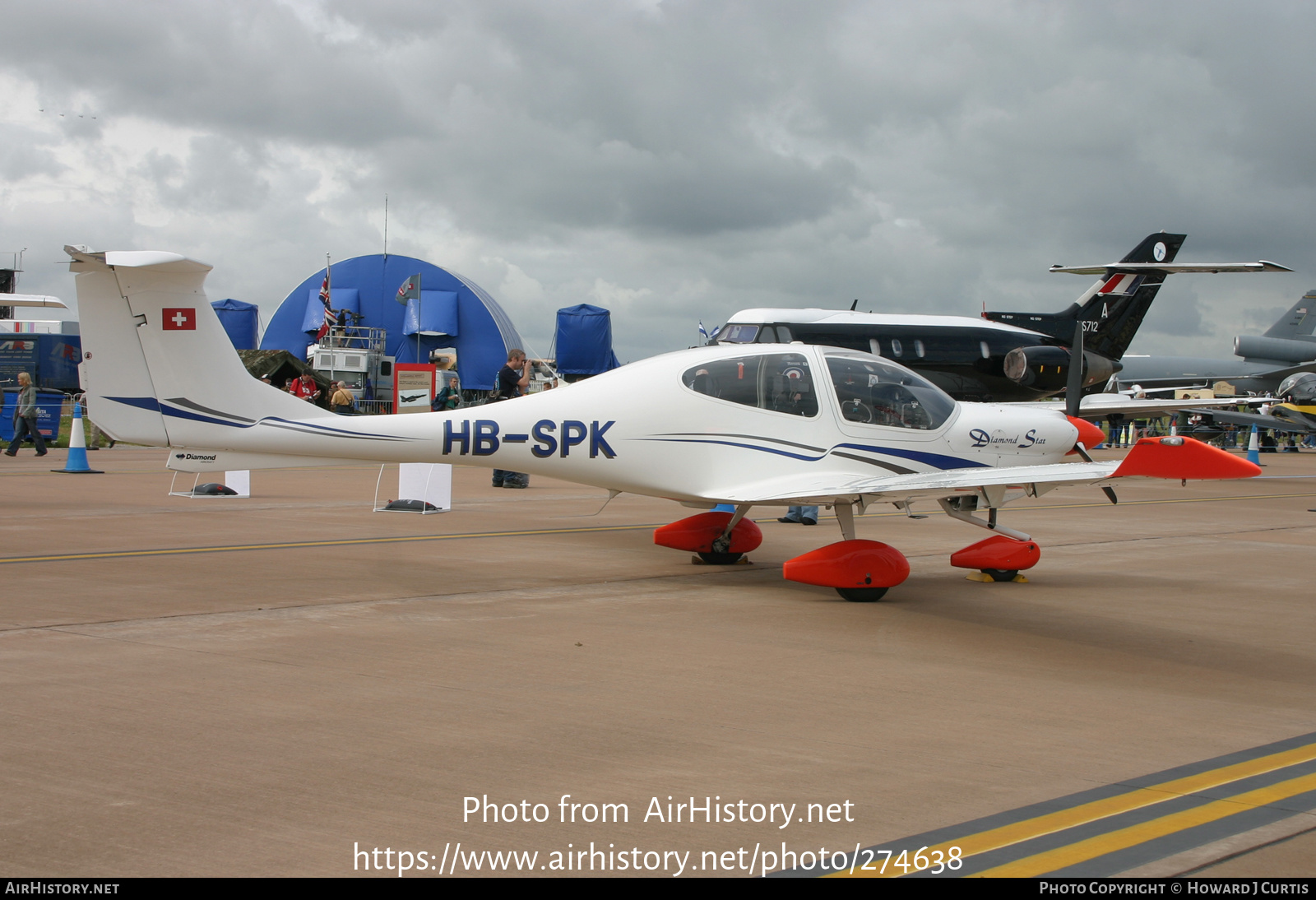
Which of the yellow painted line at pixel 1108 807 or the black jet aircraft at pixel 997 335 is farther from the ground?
the black jet aircraft at pixel 997 335

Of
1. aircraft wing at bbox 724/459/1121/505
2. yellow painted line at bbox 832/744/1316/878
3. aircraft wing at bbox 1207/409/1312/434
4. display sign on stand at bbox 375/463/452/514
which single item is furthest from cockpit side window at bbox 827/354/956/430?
aircraft wing at bbox 1207/409/1312/434

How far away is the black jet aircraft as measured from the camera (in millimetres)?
22125

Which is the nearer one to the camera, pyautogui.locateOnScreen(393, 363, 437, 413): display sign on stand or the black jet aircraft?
the black jet aircraft

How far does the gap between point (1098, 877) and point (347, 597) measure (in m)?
5.97

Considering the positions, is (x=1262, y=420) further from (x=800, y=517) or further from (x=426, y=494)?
(x=426, y=494)

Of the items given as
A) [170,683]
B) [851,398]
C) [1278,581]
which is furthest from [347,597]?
[1278,581]

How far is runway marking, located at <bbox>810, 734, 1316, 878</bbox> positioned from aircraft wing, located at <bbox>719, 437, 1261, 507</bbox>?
2.08 metres

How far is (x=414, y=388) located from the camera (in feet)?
99.7

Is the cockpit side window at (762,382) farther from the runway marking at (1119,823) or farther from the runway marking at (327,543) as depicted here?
the runway marking at (1119,823)

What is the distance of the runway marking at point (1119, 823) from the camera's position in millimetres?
3367

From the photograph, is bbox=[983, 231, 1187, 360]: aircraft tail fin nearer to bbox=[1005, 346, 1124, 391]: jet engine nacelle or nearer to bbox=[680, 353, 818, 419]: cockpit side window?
bbox=[1005, 346, 1124, 391]: jet engine nacelle

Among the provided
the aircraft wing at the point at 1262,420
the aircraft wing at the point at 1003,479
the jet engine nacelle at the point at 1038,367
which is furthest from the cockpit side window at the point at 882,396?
the aircraft wing at the point at 1262,420

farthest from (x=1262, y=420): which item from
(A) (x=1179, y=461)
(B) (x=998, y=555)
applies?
(A) (x=1179, y=461)

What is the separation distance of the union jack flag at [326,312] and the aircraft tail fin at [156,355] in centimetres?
4277
